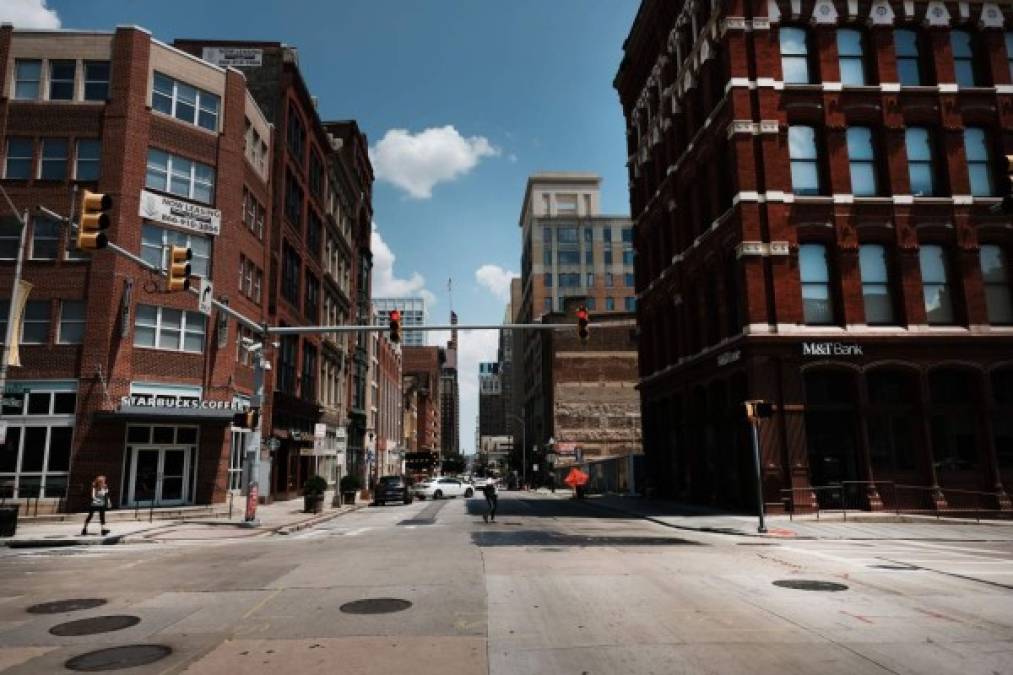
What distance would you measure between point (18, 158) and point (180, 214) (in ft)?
20.8

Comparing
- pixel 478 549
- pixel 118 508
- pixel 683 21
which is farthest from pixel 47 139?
pixel 683 21

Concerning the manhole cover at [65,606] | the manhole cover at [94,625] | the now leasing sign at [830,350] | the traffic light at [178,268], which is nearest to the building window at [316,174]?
the traffic light at [178,268]

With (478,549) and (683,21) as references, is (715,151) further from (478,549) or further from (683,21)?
(478,549)

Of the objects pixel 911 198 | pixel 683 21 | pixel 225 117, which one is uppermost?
pixel 683 21

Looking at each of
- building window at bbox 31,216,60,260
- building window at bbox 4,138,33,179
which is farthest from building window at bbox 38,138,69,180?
building window at bbox 31,216,60,260

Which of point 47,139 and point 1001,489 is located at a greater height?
point 47,139

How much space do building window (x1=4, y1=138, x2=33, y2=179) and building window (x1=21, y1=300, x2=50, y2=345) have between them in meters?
5.35

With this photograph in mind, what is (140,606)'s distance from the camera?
388 inches

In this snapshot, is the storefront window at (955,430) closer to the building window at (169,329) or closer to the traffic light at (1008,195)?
the traffic light at (1008,195)

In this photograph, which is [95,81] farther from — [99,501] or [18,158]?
[99,501]

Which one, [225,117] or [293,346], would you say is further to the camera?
[293,346]

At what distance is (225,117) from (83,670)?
102ft

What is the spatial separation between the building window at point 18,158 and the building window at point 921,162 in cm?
3485

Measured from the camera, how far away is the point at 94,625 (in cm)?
867
